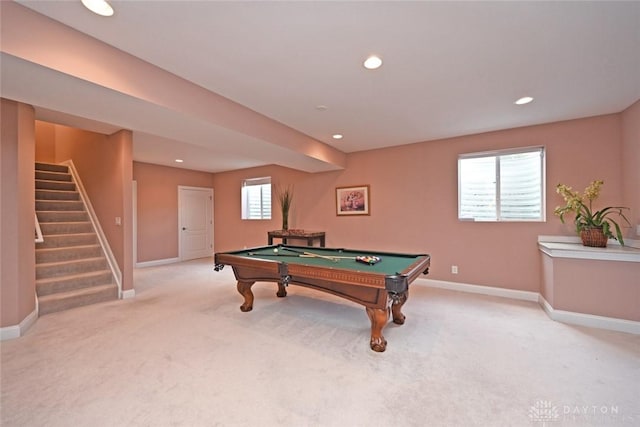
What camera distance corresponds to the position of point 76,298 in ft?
11.1

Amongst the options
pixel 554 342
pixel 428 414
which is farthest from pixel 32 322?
pixel 554 342

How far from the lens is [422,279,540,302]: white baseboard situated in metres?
3.60

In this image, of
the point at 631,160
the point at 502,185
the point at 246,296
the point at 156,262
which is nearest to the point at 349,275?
the point at 246,296

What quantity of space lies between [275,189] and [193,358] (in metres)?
4.48

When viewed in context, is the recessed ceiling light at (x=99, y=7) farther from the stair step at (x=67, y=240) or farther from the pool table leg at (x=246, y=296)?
the stair step at (x=67, y=240)

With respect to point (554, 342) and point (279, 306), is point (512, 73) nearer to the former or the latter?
point (554, 342)

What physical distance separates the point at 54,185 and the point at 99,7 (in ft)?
15.4

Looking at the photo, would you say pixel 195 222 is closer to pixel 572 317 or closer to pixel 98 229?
pixel 98 229

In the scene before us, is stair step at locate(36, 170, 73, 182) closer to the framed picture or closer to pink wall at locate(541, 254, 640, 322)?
the framed picture

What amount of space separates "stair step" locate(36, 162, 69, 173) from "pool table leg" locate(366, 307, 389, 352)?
6327 millimetres

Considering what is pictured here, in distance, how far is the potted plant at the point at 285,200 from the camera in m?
5.58

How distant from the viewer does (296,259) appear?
301 centimetres

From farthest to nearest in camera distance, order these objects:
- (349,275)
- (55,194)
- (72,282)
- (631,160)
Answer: (55,194) → (72,282) → (631,160) → (349,275)

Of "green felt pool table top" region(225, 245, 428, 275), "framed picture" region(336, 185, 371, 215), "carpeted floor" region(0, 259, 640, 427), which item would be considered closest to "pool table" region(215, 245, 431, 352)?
"green felt pool table top" region(225, 245, 428, 275)
